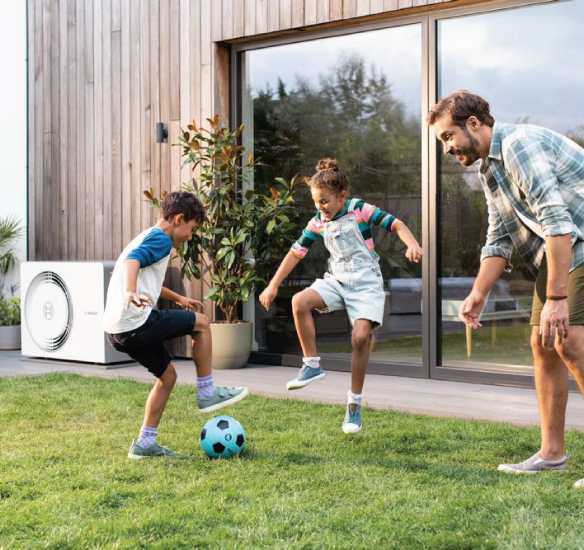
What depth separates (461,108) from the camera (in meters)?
3.41

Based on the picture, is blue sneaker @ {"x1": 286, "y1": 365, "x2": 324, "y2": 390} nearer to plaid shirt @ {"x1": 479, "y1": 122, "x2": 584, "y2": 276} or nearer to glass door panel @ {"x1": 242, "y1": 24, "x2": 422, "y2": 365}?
plaid shirt @ {"x1": 479, "y1": 122, "x2": 584, "y2": 276}

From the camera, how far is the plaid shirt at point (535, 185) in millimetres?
3213

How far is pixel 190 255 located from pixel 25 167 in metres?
2.79

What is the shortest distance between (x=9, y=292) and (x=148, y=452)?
564 cm

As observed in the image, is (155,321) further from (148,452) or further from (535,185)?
(535,185)

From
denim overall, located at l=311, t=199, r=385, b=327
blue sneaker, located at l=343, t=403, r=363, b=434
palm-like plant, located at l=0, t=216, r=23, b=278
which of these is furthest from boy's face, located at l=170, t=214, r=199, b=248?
palm-like plant, located at l=0, t=216, r=23, b=278

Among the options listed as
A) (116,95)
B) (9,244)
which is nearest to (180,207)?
(116,95)

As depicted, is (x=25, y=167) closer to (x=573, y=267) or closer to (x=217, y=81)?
(x=217, y=81)

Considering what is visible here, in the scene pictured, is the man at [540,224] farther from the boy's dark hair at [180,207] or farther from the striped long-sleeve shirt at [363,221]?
the boy's dark hair at [180,207]

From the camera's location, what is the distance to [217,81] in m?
7.43

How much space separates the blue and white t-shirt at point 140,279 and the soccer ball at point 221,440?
22.7 inches

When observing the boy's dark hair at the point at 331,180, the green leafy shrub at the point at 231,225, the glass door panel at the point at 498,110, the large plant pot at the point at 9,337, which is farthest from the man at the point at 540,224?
the large plant pot at the point at 9,337

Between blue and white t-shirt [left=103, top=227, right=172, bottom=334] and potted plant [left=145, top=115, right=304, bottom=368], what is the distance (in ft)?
8.90

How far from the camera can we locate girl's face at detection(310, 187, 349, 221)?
4.52m
